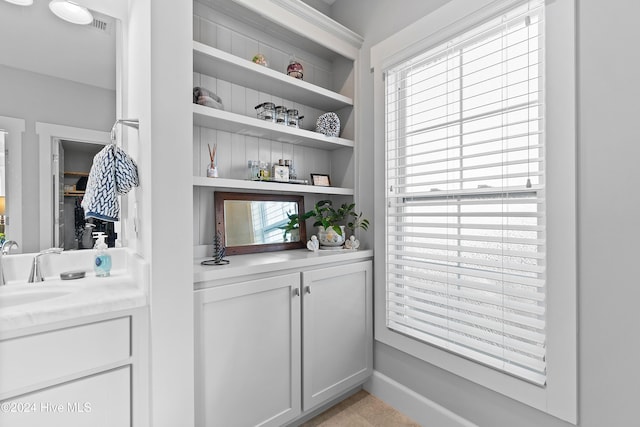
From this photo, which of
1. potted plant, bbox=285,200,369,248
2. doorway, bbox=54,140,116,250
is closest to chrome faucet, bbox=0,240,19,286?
doorway, bbox=54,140,116,250

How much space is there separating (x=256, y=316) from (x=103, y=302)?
2.10ft

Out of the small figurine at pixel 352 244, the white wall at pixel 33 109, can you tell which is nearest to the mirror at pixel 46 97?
the white wall at pixel 33 109

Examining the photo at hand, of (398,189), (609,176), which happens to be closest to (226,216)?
(398,189)

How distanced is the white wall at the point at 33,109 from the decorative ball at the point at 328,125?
4.34 ft

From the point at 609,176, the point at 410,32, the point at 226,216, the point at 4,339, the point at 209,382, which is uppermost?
the point at 410,32

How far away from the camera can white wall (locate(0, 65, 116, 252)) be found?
1298 mm

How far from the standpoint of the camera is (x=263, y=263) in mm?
1529

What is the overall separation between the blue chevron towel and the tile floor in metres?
1.53

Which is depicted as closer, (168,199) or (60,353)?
(60,353)

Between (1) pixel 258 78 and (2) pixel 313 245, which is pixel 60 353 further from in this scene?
(1) pixel 258 78

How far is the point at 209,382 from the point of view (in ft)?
4.40

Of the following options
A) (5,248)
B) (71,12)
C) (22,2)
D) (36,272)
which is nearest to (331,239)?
(36,272)

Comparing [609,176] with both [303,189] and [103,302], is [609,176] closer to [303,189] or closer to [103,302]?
[303,189]

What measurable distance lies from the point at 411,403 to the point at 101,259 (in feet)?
6.04
